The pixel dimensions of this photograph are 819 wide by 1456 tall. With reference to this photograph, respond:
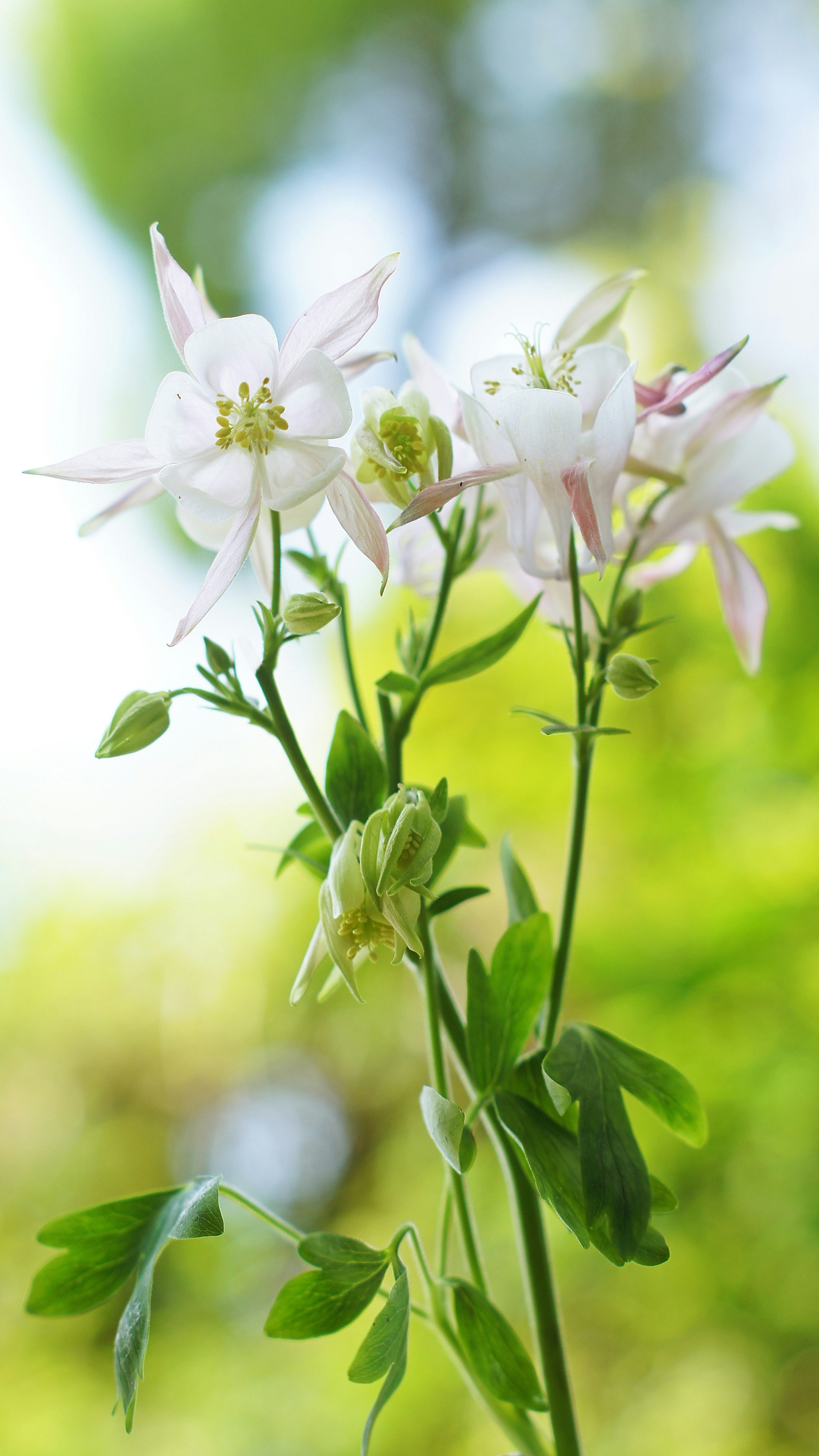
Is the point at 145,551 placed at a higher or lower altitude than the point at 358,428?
higher

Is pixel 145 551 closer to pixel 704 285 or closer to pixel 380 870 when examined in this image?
pixel 704 285

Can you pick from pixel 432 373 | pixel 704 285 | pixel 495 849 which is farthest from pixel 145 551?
pixel 432 373

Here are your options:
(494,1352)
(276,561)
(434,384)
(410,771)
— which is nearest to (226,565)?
(276,561)

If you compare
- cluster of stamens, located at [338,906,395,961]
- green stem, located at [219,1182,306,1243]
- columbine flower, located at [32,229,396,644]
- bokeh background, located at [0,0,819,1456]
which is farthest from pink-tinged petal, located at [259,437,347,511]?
bokeh background, located at [0,0,819,1456]

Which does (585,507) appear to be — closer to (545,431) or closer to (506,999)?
(545,431)

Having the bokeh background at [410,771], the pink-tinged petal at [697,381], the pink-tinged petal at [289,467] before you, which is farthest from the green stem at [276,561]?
the bokeh background at [410,771]

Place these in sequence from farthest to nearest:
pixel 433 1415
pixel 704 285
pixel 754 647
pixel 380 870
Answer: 1. pixel 704 285
2. pixel 433 1415
3. pixel 754 647
4. pixel 380 870
